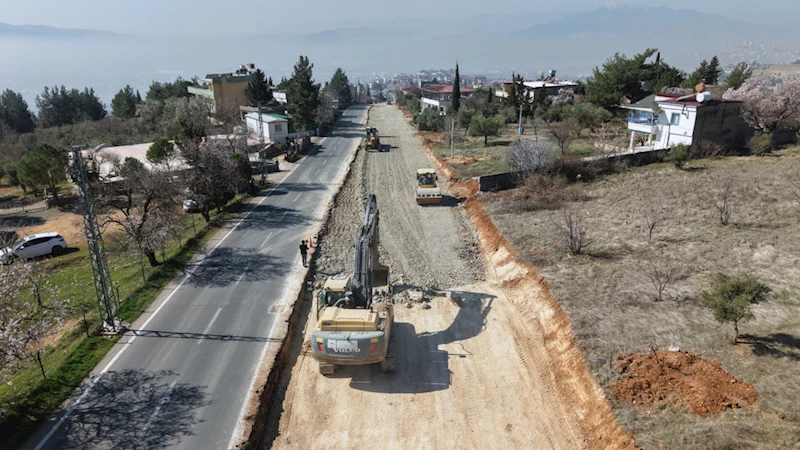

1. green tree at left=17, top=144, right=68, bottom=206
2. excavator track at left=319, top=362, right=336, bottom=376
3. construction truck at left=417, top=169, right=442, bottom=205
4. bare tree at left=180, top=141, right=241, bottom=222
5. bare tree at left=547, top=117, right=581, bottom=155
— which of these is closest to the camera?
excavator track at left=319, top=362, right=336, bottom=376

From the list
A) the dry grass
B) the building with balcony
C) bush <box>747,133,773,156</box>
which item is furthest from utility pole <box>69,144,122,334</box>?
the building with balcony

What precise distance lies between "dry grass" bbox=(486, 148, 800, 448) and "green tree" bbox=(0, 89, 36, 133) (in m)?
91.4

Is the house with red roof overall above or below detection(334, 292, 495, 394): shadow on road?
above

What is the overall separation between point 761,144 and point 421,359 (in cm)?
3746

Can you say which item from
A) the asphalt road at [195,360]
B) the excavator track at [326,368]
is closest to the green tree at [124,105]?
the asphalt road at [195,360]

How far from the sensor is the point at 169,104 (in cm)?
8062

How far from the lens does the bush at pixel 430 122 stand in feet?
237

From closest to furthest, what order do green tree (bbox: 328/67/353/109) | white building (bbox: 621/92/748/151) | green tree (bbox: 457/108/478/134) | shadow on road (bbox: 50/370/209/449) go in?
shadow on road (bbox: 50/370/209/449) < white building (bbox: 621/92/748/151) < green tree (bbox: 457/108/478/134) < green tree (bbox: 328/67/353/109)

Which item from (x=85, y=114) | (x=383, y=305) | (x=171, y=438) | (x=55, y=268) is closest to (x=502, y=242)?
(x=383, y=305)

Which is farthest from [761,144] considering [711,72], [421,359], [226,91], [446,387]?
[226,91]

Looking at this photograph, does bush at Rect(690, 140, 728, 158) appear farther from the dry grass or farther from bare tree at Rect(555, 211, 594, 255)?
bare tree at Rect(555, 211, 594, 255)

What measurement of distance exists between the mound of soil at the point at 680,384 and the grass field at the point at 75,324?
57.0ft

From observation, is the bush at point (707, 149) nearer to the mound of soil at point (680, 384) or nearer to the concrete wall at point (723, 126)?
the concrete wall at point (723, 126)

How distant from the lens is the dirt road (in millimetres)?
14578
